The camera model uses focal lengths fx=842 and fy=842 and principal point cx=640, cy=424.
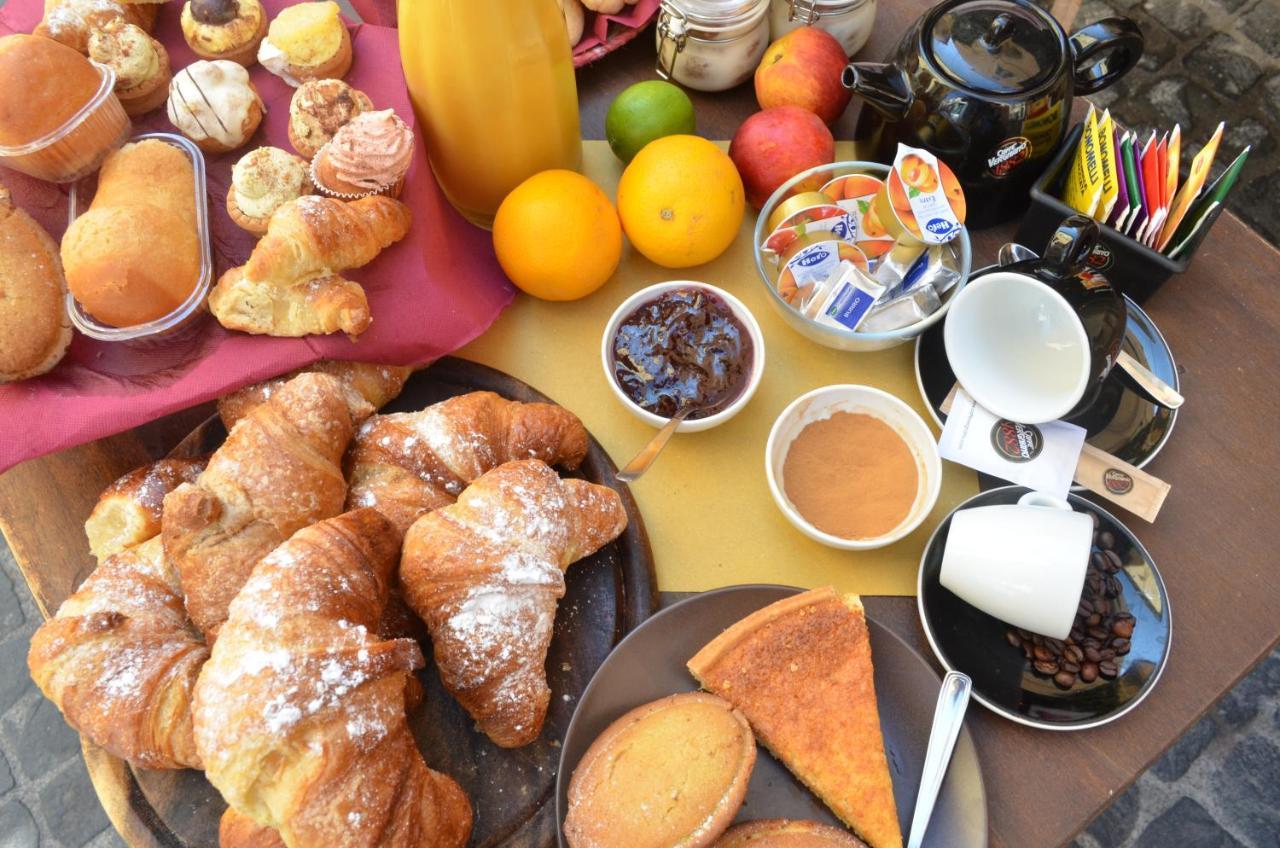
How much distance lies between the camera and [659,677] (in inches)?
36.8

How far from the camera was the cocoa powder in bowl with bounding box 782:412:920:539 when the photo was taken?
1.05 m

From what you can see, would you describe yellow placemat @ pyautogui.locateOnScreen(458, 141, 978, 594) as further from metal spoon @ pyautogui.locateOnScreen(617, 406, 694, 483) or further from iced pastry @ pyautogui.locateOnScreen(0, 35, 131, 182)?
iced pastry @ pyautogui.locateOnScreen(0, 35, 131, 182)

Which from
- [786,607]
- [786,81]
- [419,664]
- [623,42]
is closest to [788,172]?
[786,81]

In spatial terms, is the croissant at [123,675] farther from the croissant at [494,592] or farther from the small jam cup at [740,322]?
the small jam cup at [740,322]

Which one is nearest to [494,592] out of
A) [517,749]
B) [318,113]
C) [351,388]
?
[517,749]

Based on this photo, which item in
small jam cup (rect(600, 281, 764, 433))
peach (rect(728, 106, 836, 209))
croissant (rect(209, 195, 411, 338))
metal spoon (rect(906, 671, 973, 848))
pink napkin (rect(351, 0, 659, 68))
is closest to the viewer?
metal spoon (rect(906, 671, 973, 848))

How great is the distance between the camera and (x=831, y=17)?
1317 millimetres

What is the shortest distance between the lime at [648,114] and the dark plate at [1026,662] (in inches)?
26.8

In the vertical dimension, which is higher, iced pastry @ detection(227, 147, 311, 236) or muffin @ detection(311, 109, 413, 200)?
muffin @ detection(311, 109, 413, 200)

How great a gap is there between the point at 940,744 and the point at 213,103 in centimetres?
117

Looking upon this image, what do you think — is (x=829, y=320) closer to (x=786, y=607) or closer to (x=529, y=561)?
(x=786, y=607)

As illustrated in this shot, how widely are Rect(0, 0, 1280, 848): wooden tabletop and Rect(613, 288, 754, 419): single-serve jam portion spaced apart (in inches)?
13.3

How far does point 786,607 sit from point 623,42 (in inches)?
37.1

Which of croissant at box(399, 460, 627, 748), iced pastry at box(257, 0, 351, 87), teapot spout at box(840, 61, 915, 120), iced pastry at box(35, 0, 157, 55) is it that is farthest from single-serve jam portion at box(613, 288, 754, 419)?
iced pastry at box(35, 0, 157, 55)
